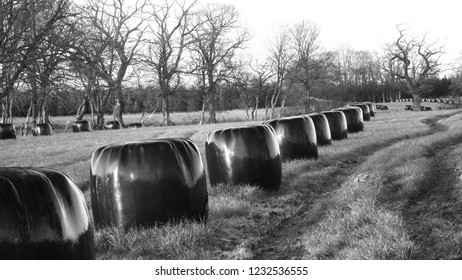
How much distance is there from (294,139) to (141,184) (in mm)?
5379

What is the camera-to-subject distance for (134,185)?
4.53m

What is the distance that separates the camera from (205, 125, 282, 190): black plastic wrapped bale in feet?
21.8

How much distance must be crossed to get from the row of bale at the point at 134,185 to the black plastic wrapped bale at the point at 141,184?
0.01m

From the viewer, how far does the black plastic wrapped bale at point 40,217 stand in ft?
8.32

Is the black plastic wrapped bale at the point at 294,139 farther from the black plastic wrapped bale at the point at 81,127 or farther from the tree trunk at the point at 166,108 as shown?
the tree trunk at the point at 166,108

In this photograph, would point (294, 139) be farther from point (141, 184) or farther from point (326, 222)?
point (141, 184)


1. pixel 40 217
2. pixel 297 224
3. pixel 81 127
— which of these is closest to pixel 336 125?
pixel 297 224

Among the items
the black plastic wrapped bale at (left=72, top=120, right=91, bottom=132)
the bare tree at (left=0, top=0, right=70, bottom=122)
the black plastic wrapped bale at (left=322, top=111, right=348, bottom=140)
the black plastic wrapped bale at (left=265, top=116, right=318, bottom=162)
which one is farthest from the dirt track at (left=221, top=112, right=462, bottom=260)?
the black plastic wrapped bale at (left=72, top=120, right=91, bottom=132)

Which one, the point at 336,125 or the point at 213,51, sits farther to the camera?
the point at 213,51

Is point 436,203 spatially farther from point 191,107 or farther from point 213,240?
point 191,107

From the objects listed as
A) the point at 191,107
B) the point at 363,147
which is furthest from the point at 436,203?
the point at 191,107

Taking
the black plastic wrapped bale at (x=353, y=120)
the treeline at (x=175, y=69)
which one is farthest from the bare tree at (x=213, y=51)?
the black plastic wrapped bale at (x=353, y=120)

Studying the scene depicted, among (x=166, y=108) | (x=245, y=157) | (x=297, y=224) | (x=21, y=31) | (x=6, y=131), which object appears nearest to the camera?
(x=297, y=224)

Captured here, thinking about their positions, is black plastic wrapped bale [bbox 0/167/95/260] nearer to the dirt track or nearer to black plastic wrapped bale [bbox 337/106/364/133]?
the dirt track
